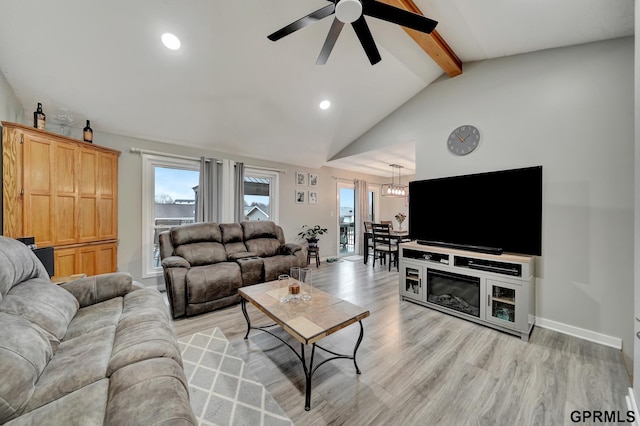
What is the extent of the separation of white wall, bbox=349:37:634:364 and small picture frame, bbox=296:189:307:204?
11.4ft

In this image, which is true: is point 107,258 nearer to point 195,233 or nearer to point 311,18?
point 195,233

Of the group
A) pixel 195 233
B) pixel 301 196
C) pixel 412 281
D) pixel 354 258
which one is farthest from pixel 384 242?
pixel 195 233

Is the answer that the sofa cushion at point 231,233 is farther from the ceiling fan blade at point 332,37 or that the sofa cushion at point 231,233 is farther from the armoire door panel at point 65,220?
the ceiling fan blade at point 332,37

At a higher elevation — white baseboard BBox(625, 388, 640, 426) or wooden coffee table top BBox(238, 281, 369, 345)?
wooden coffee table top BBox(238, 281, 369, 345)

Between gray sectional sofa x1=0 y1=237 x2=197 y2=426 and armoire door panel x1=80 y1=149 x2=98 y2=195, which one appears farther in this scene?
armoire door panel x1=80 y1=149 x2=98 y2=195

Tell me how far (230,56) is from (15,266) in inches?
101

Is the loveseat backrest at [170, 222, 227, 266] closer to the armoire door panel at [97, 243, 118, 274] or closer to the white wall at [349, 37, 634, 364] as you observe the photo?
the armoire door panel at [97, 243, 118, 274]

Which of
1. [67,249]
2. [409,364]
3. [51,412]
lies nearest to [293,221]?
[67,249]

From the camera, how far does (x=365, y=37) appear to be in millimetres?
2039

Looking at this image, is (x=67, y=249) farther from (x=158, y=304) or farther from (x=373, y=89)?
(x=373, y=89)

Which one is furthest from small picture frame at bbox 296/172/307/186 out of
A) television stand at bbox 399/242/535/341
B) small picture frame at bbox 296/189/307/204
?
television stand at bbox 399/242/535/341

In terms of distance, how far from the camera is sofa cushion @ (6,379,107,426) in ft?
2.81

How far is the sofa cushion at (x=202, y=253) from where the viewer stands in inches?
133

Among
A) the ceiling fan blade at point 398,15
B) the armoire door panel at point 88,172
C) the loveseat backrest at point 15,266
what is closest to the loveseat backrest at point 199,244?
the armoire door panel at point 88,172
